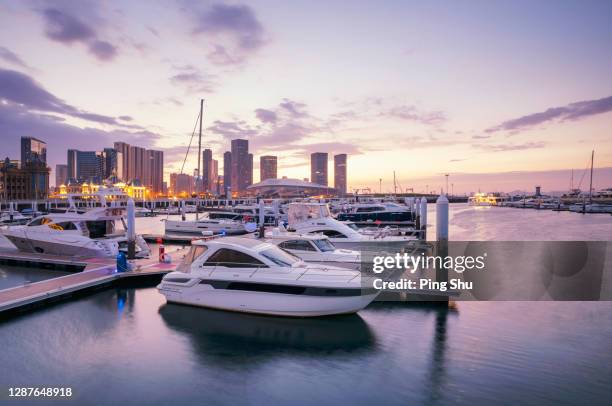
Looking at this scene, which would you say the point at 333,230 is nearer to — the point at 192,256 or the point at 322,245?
the point at 322,245

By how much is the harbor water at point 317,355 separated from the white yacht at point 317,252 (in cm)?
217

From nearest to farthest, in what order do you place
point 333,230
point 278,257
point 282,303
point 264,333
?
point 264,333
point 282,303
point 278,257
point 333,230

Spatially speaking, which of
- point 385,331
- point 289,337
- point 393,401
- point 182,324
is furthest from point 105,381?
point 385,331

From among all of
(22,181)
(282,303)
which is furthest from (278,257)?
(22,181)

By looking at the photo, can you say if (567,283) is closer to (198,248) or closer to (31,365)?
(198,248)

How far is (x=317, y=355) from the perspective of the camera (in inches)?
357

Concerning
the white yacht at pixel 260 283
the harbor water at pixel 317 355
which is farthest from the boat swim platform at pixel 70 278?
the white yacht at pixel 260 283

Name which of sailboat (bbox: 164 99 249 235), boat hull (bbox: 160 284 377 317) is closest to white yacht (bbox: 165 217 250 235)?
sailboat (bbox: 164 99 249 235)

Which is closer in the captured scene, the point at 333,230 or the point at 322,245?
the point at 322,245

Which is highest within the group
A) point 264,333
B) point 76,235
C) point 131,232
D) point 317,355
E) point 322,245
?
point 131,232

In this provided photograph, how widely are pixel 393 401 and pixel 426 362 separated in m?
1.88

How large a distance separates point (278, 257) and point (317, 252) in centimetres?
328

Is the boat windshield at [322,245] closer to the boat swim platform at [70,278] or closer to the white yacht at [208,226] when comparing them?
the boat swim platform at [70,278]

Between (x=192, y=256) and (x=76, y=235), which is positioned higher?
(x=192, y=256)
